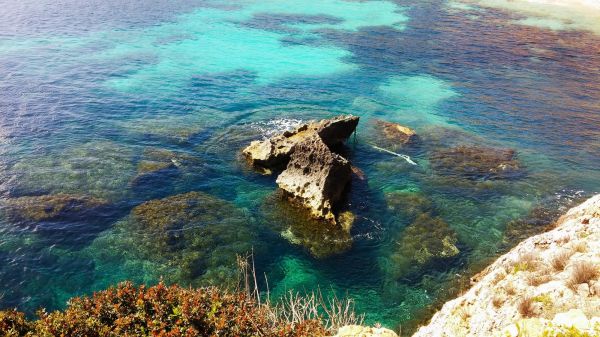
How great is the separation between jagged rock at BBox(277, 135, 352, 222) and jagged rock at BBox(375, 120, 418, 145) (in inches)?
302

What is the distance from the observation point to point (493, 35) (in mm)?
56188

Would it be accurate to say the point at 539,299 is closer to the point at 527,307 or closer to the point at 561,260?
the point at 527,307

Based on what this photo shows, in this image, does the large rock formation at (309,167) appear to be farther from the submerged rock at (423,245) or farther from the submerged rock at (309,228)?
the submerged rock at (423,245)

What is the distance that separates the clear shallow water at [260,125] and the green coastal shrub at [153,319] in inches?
286

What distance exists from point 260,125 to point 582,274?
2491cm

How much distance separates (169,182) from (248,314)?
594 inches

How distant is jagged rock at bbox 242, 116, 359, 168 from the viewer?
25.6m

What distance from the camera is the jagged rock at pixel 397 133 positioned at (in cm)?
3025

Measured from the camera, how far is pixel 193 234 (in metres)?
20.5

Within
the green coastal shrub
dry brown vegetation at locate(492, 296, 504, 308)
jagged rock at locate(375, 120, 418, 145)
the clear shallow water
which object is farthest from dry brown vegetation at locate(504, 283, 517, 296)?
jagged rock at locate(375, 120, 418, 145)

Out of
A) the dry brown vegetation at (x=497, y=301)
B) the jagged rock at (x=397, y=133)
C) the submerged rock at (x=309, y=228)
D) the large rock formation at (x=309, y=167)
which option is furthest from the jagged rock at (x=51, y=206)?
the dry brown vegetation at (x=497, y=301)

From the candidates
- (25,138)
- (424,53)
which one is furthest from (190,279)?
(424,53)

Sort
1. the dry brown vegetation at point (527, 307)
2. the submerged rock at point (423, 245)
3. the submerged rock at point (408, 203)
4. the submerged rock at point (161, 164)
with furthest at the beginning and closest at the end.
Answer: the submerged rock at point (161, 164) → the submerged rock at point (408, 203) → the submerged rock at point (423, 245) → the dry brown vegetation at point (527, 307)

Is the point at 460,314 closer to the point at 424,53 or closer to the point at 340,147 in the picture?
the point at 340,147
